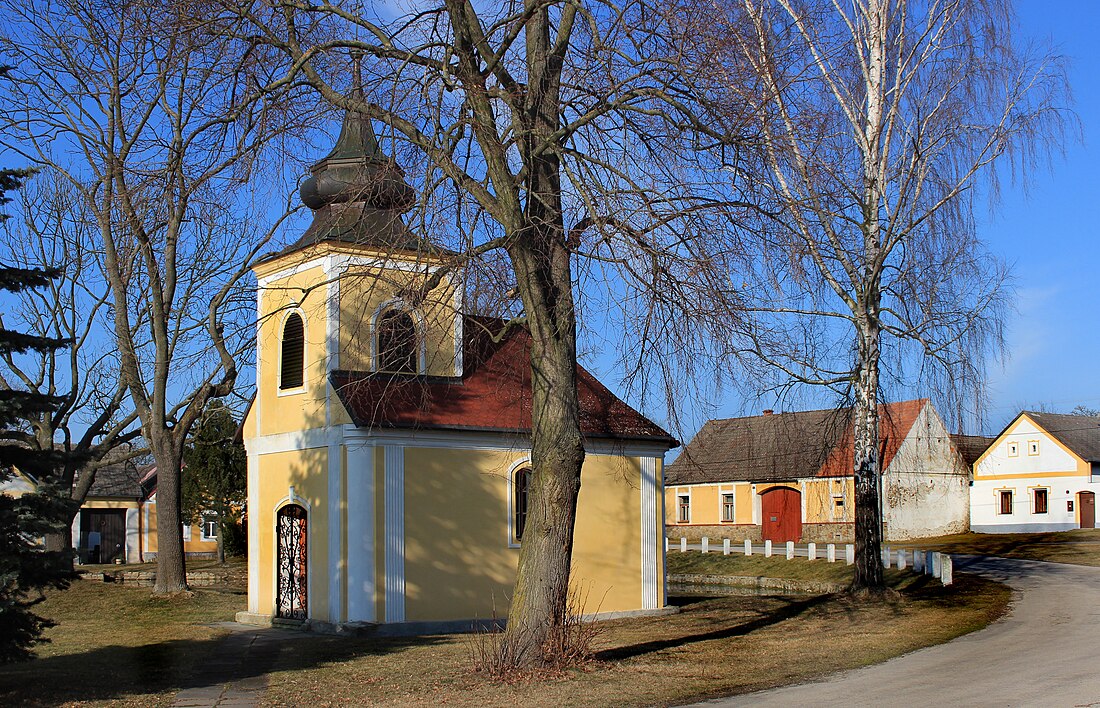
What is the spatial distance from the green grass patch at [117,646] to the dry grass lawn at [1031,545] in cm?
2474

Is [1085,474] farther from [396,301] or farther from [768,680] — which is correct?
[396,301]

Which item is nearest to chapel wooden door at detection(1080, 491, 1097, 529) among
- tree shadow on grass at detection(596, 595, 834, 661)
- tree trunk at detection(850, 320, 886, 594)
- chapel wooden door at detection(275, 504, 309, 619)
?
tree shadow on grass at detection(596, 595, 834, 661)

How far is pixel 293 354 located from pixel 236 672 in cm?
834

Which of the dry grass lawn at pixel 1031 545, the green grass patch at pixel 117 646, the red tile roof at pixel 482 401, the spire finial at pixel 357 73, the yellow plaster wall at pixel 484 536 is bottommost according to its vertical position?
the dry grass lawn at pixel 1031 545

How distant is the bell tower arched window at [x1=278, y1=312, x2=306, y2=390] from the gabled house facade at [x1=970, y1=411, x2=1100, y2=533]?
136ft

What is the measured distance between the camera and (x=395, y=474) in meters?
20.1

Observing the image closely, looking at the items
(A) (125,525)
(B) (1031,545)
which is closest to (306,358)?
(B) (1031,545)

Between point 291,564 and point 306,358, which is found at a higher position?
point 306,358

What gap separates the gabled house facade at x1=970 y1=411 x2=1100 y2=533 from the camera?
168 feet

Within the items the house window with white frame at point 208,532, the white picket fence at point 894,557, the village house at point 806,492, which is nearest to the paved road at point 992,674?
the white picket fence at point 894,557

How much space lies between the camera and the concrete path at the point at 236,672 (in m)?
A: 12.6

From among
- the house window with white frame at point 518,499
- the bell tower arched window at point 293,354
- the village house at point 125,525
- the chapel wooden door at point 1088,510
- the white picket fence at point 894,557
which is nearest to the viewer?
the house window with white frame at point 518,499

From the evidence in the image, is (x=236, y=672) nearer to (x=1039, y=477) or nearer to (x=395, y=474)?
(x=395, y=474)

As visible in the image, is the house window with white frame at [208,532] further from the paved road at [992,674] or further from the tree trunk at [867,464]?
the paved road at [992,674]
